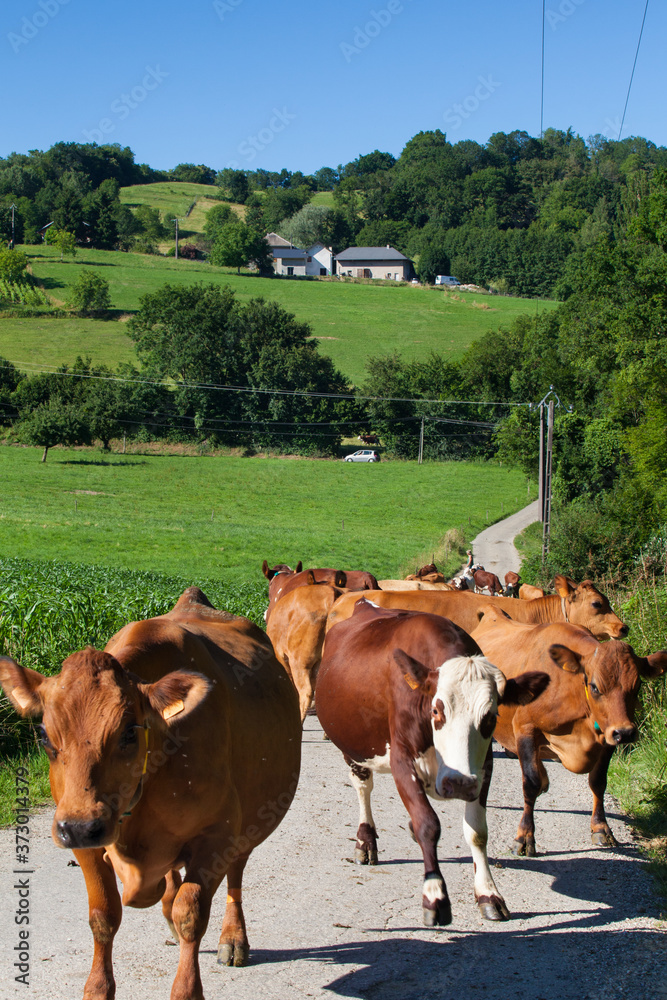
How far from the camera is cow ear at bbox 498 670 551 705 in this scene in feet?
18.0

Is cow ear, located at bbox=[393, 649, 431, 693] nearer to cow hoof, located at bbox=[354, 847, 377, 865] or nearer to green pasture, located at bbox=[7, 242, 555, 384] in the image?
cow hoof, located at bbox=[354, 847, 377, 865]

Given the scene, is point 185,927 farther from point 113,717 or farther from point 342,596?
point 342,596

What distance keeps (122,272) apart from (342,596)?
347 ft

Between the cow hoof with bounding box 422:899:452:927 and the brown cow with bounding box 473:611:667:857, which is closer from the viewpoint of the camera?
the cow hoof with bounding box 422:899:452:927

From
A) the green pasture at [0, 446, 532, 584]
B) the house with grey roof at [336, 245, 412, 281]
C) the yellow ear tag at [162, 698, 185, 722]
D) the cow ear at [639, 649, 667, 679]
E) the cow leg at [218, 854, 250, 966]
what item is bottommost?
the green pasture at [0, 446, 532, 584]

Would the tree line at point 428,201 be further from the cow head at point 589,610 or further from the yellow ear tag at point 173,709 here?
the yellow ear tag at point 173,709

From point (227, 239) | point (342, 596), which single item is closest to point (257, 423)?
point (227, 239)

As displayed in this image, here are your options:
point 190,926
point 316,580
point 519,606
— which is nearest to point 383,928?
point 190,926

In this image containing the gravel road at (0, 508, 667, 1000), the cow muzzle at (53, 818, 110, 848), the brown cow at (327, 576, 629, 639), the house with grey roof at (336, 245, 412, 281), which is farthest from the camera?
the house with grey roof at (336, 245, 412, 281)

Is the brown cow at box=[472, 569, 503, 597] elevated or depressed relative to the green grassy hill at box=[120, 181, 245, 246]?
depressed

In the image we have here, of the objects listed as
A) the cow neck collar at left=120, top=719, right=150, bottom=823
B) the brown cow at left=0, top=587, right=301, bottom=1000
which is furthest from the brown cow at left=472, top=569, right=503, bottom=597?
the cow neck collar at left=120, top=719, right=150, bottom=823

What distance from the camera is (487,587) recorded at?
20.0 meters

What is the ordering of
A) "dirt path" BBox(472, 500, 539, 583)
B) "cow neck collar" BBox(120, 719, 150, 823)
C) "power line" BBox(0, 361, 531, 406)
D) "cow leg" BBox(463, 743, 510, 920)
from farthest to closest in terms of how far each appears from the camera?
"power line" BBox(0, 361, 531, 406) → "dirt path" BBox(472, 500, 539, 583) → "cow leg" BBox(463, 743, 510, 920) → "cow neck collar" BBox(120, 719, 150, 823)

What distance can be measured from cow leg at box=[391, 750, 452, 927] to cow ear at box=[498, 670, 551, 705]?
747 millimetres
